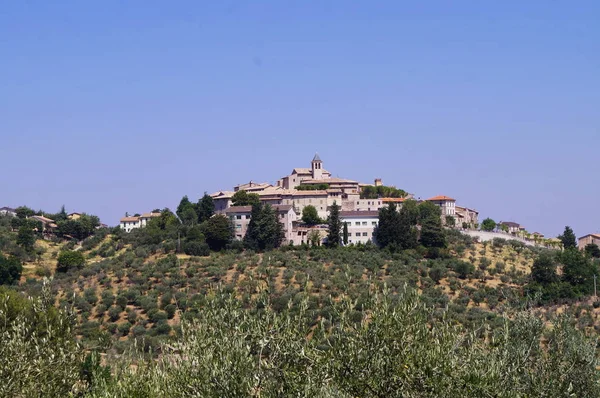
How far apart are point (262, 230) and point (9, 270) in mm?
20168

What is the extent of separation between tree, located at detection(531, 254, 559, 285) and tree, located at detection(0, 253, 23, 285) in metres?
39.3

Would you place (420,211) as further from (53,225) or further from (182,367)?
(182,367)

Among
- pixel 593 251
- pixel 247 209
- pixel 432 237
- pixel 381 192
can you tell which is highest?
pixel 381 192

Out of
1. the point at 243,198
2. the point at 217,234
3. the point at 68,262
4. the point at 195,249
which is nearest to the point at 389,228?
the point at 217,234

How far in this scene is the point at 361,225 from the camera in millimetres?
68500

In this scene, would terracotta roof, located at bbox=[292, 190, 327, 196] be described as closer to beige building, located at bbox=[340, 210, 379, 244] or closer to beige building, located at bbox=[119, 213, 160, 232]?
beige building, located at bbox=[340, 210, 379, 244]

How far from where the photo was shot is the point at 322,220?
236 feet

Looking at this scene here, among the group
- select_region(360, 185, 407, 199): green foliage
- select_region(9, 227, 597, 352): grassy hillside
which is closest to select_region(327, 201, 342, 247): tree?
select_region(9, 227, 597, 352): grassy hillside

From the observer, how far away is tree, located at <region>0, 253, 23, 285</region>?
5797 cm

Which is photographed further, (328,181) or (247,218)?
(328,181)

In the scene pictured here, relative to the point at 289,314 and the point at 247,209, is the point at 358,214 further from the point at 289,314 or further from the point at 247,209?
the point at 289,314

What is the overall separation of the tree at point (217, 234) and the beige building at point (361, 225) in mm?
10497

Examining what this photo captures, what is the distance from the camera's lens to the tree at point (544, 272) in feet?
185

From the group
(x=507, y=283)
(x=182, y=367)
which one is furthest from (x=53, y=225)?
(x=182, y=367)
